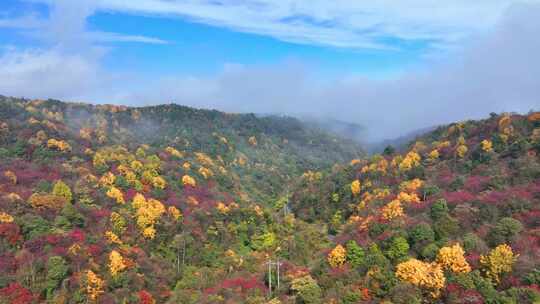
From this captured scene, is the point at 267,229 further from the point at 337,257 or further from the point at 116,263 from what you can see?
the point at 116,263

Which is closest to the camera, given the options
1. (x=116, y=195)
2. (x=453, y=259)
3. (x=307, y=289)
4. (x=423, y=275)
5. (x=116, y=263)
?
(x=423, y=275)

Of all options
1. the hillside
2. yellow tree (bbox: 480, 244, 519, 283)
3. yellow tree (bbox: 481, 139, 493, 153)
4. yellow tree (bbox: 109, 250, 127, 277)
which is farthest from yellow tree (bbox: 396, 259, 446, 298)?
yellow tree (bbox: 481, 139, 493, 153)

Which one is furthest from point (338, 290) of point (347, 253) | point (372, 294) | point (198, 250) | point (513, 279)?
point (198, 250)

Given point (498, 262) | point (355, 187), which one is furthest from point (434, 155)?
point (498, 262)

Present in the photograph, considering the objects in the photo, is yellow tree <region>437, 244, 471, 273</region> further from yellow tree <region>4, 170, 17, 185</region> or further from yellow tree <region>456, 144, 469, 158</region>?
yellow tree <region>4, 170, 17, 185</region>

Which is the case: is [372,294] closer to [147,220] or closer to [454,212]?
[454,212]

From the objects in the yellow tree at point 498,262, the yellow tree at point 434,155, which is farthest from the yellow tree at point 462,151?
the yellow tree at point 498,262
